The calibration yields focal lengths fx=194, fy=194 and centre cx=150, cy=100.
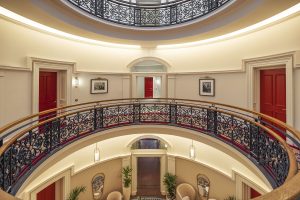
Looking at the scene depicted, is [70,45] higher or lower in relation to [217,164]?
higher

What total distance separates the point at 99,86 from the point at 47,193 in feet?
16.1

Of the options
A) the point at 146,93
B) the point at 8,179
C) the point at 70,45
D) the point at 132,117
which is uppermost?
the point at 70,45

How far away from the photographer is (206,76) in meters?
8.57

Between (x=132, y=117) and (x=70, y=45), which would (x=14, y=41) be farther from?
(x=132, y=117)

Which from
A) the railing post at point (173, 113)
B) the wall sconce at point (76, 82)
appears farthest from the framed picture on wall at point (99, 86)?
the railing post at point (173, 113)

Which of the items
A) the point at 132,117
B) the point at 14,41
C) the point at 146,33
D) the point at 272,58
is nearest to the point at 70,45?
the point at 14,41

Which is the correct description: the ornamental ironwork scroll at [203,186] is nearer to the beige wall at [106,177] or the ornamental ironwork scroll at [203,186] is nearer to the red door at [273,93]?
the beige wall at [106,177]

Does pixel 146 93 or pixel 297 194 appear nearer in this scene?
pixel 297 194

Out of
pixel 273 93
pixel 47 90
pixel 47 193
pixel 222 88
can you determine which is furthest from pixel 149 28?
pixel 47 193

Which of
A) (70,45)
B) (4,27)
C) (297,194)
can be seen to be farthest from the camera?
(70,45)

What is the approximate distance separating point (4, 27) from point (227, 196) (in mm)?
9900

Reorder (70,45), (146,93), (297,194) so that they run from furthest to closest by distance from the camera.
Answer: (146,93) < (70,45) < (297,194)

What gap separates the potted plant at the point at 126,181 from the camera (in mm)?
9969

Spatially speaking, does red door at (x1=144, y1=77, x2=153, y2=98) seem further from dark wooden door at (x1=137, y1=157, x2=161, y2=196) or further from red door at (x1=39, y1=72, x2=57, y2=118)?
red door at (x1=39, y1=72, x2=57, y2=118)
